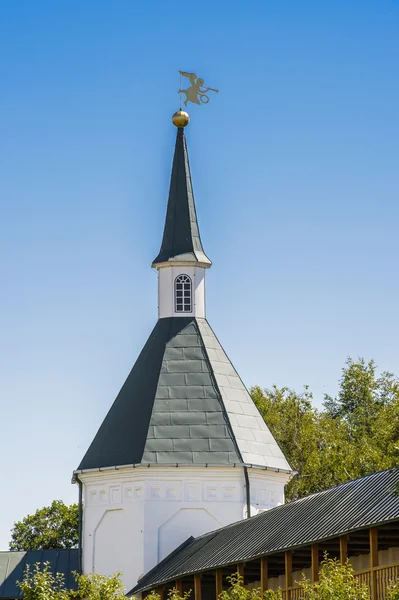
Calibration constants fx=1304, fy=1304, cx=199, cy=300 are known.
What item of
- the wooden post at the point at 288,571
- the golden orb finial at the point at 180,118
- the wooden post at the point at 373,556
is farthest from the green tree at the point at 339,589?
the golden orb finial at the point at 180,118

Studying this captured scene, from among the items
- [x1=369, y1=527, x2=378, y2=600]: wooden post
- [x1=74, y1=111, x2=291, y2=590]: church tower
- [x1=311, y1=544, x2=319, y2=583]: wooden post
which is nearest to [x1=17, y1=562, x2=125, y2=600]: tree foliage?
[x1=311, y1=544, x2=319, y2=583]: wooden post

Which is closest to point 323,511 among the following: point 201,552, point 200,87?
point 201,552

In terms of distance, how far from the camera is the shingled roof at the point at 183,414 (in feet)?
103

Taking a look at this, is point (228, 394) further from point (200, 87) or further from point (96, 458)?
point (200, 87)

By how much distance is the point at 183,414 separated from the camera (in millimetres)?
32062

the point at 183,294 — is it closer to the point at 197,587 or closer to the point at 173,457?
the point at 173,457

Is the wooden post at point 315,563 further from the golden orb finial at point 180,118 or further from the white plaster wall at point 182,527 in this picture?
the golden orb finial at point 180,118

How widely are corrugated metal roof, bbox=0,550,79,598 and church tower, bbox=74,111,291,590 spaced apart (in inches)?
55.1

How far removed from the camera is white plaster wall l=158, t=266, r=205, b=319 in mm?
34750

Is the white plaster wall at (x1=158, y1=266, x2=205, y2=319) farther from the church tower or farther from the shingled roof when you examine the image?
the shingled roof

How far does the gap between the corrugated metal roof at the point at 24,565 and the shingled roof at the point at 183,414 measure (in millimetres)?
2977

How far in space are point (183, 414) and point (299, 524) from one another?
9.63 meters

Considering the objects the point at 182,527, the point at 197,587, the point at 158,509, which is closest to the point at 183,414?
the point at 158,509

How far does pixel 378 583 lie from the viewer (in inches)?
790
